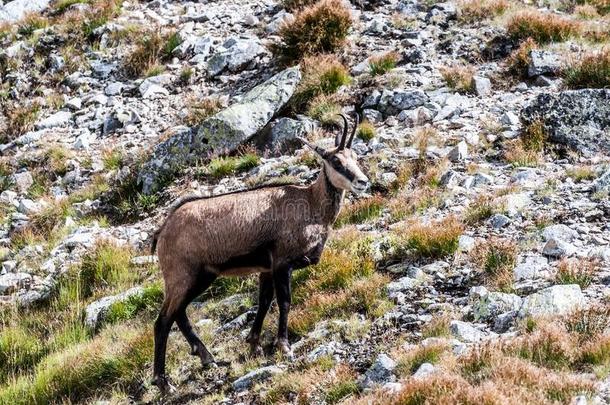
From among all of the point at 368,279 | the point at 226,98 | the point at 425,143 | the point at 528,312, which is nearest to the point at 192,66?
the point at 226,98

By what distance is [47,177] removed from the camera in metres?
16.3

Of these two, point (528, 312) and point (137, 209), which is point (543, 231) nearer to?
point (528, 312)

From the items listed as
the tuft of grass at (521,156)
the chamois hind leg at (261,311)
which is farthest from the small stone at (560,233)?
the chamois hind leg at (261,311)

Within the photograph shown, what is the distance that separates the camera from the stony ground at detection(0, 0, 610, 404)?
8688mm

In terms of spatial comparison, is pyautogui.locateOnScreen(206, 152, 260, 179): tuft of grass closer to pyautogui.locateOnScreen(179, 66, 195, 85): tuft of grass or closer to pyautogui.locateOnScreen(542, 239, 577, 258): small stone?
pyautogui.locateOnScreen(179, 66, 195, 85): tuft of grass

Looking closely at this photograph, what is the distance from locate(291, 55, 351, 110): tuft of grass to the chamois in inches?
244

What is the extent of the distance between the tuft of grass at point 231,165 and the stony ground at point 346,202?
0.06 m

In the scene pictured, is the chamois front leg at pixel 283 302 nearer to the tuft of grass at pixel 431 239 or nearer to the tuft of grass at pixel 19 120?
the tuft of grass at pixel 431 239

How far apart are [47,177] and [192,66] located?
428 cm

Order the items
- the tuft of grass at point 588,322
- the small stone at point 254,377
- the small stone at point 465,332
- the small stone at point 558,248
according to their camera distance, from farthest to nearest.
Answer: the small stone at point 558,248
the small stone at point 254,377
the small stone at point 465,332
the tuft of grass at point 588,322

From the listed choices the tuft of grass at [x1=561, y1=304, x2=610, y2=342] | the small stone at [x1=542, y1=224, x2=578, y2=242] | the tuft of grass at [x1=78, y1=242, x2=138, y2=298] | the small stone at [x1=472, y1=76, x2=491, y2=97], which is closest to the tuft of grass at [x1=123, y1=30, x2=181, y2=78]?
the tuft of grass at [x1=78, y1=242, x2=138, y2=298]

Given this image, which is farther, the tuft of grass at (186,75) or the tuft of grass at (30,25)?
the tuft of grass at (30,25)

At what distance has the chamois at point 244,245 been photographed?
973cm

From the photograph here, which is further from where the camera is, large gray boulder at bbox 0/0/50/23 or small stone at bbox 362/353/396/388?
large gray boulder at bbox 0/0/50/23
